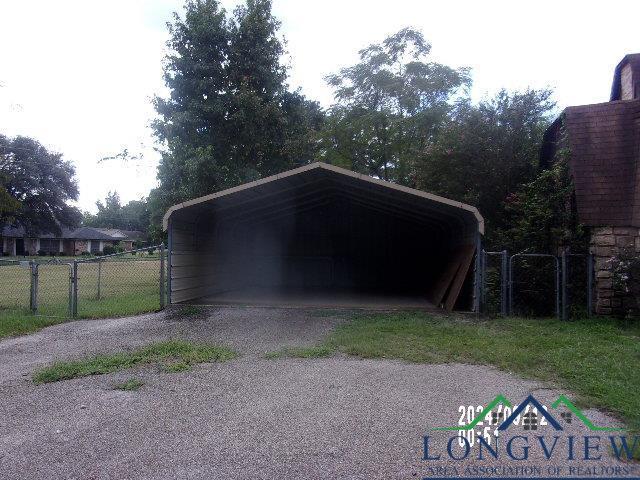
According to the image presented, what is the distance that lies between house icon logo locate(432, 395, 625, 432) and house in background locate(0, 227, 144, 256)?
53005 mm

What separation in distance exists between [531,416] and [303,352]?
331 cm

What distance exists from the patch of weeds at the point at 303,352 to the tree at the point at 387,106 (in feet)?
58.1

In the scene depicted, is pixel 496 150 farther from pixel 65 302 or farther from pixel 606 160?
pixel 65 302

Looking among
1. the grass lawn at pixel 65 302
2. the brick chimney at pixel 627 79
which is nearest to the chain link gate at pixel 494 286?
the brick chimney at pixel 627 79

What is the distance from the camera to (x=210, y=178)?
15.4 meters

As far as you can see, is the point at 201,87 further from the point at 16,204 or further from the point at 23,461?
the point at 23,461

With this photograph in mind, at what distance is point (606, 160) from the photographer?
10.4 meters

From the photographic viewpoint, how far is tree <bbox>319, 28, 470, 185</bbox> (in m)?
24.4

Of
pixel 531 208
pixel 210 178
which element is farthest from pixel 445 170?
pixel 210 178

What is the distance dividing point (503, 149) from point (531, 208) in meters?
3.58

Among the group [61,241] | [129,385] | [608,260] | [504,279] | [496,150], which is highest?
[496,150]

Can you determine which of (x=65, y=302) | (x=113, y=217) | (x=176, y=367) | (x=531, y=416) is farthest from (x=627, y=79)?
(x=113, y=217)

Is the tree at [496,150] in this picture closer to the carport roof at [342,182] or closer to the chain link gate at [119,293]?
the carport roof at [342,182]

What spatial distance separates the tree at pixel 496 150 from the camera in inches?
572
